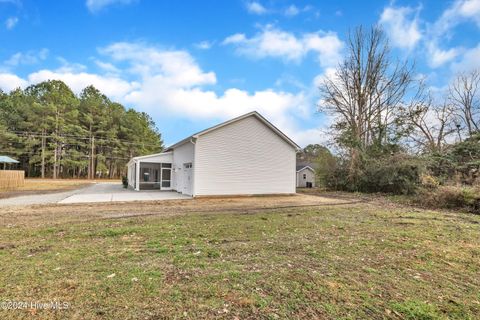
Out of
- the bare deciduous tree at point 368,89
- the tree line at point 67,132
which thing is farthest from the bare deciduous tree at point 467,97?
the tree line at point 67,132

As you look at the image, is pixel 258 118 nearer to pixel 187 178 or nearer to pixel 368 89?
pixel 187 178

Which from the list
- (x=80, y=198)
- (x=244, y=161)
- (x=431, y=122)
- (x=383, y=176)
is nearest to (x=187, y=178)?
(x=244, y=161)

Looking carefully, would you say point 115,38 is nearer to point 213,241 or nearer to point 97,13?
point 97,13

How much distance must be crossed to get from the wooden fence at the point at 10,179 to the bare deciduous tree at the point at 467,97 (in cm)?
3770

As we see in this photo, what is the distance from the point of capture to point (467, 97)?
2241 centimetres

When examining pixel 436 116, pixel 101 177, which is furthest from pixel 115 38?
pixel 101 177

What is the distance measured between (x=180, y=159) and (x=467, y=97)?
26.2 m

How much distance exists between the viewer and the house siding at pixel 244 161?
14.8 m

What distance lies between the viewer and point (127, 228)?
6.11 metres

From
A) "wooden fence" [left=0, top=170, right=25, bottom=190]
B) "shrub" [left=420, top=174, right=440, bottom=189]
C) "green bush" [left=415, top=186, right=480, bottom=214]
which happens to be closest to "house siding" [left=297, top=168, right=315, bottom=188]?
"shrub" [left=420, top=174, right=440, bottom=189]

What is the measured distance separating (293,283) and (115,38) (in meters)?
14.8

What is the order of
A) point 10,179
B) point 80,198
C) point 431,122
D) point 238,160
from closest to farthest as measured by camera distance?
point 80,198 < point 238,160 < point 10,179 < point 431,122

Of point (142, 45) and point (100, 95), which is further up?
point (100, 95)

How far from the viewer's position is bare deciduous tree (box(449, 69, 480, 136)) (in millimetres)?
21812
